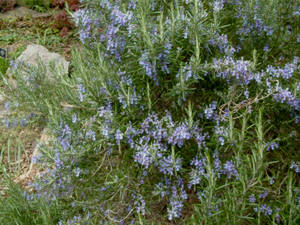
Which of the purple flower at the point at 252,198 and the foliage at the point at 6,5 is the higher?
the foliage at the point at 6,5

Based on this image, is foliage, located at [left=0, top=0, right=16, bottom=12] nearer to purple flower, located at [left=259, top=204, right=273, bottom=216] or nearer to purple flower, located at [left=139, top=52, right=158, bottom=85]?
purple flower, located at [left=139, top=52, right=158, bottom=85]

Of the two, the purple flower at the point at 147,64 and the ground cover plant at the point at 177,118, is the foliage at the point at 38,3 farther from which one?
the purple flower at the point at 147,64

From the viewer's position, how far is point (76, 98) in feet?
7.73

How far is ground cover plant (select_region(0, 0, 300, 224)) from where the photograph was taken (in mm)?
1912

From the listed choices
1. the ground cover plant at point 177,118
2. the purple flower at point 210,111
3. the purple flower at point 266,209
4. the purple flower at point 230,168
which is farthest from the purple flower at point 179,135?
the purple flower at point 266,209

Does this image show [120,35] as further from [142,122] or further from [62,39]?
[62,39]

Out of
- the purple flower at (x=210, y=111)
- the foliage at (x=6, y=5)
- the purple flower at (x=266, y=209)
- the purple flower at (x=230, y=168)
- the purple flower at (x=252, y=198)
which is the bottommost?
the purple flower at (x=266, y=209)

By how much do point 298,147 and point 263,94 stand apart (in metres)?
0.65

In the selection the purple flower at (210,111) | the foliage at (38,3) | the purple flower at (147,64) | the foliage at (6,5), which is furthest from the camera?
the foliage at (38,3)

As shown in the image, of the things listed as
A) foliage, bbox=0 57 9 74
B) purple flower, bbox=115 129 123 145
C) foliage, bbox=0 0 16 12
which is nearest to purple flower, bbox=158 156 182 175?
purple flower, bbox=115 129 123 145

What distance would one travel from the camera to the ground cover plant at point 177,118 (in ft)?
6.27

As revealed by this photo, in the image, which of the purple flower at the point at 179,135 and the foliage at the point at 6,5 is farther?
the foliage at the point at 6,5

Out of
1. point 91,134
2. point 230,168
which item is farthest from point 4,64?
point 230,168

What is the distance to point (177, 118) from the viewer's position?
7.36ft
